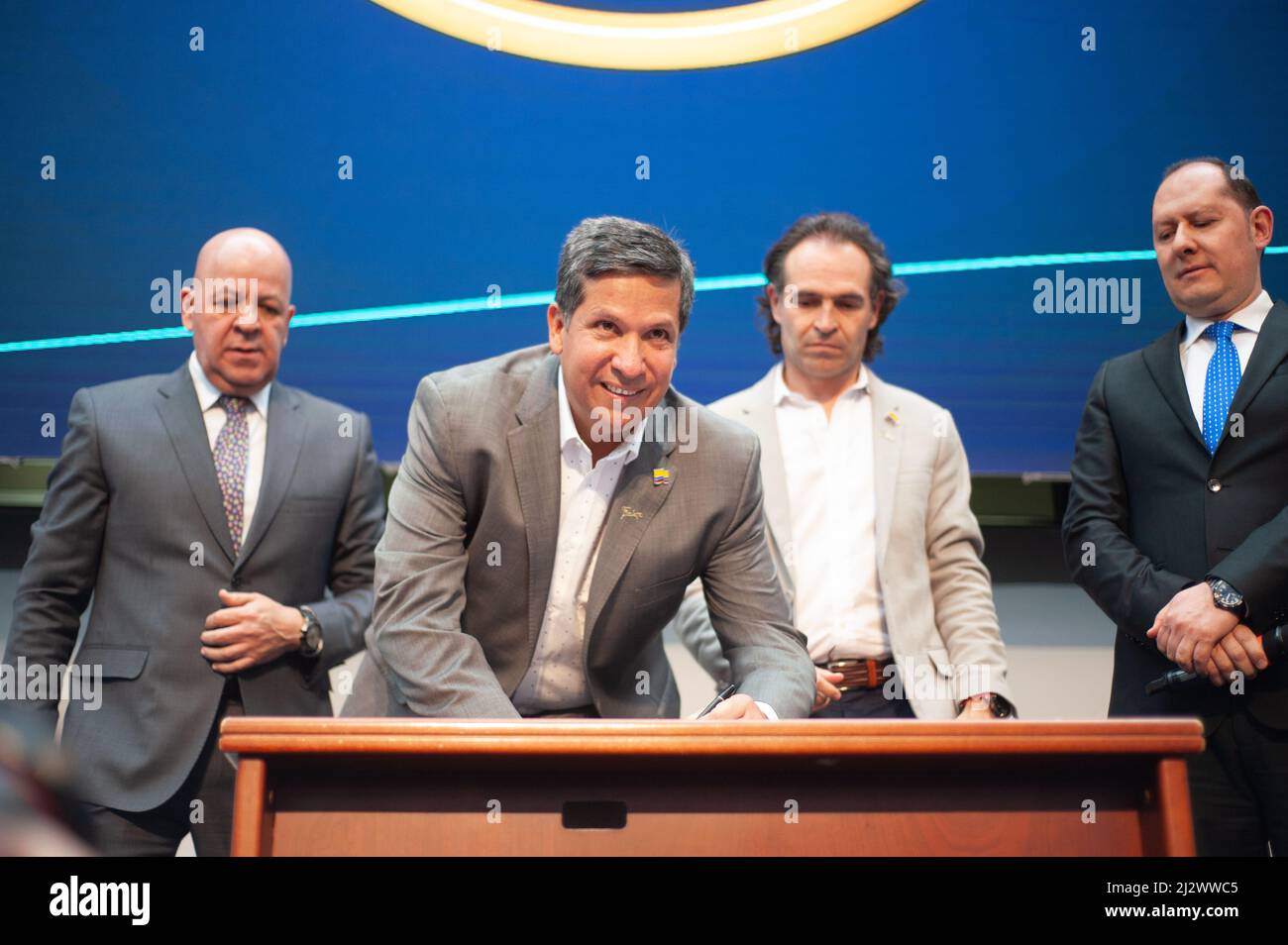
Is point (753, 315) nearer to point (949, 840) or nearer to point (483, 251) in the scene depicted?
point (483, 251)

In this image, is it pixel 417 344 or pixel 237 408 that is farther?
pixel 417 344

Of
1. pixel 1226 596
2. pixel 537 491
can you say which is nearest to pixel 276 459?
pixel 537 491

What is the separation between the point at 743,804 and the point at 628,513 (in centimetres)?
79

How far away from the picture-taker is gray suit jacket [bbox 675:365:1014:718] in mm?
2838

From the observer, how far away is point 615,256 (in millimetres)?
2322

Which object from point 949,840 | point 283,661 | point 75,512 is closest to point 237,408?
point 75,512

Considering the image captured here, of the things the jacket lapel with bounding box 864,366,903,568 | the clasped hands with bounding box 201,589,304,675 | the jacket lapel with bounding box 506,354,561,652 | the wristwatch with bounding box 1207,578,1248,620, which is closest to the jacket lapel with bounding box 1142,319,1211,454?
the wristwatch with bounding box 1207,578,1248,620

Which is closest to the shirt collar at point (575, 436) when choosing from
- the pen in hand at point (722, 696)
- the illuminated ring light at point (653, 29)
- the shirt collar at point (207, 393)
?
the pen in hand at point (722, 696)

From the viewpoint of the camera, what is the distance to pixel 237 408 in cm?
287

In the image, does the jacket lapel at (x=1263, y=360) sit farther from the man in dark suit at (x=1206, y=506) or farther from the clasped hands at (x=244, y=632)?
the clasped hands at (x=244, y=632)

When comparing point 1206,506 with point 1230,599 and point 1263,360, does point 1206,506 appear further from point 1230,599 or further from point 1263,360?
point 1263,360

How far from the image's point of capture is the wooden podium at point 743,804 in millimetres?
1646

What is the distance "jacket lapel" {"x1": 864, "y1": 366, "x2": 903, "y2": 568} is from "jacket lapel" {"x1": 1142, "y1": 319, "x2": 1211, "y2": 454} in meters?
0.62

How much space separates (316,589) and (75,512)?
21.6 inches
